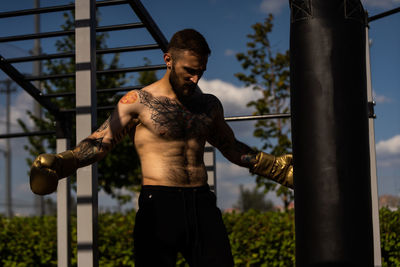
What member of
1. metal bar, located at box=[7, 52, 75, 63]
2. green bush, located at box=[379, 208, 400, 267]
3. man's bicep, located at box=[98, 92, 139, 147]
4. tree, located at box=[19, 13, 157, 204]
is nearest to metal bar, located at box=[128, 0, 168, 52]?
metal bar, located at box=[7, 52, 75, 63]

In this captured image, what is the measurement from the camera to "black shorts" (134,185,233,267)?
2.40m

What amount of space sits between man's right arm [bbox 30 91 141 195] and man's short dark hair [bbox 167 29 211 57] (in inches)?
13.8

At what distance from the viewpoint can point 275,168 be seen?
2.78 m

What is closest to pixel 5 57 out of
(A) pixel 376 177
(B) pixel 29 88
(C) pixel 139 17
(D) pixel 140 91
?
(B) pixel 29 88

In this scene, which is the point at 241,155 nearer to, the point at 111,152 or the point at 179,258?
the point at 179,258

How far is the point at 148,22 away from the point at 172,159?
64.4 inches

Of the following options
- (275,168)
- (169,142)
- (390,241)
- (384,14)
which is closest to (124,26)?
(169,142)

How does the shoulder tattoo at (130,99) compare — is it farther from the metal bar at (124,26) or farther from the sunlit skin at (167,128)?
the metal bar at (124,26)

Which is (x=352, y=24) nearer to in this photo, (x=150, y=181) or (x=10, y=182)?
(x=150, y=181)

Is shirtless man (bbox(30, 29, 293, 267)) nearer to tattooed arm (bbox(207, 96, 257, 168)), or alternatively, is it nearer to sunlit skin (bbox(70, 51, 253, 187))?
sunlit skin (bbox(70, 51, 253, 187))

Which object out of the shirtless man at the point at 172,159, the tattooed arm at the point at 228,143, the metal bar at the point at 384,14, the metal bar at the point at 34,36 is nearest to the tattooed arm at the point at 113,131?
the shirtless man at the point at 172,159

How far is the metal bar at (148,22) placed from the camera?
351 cm

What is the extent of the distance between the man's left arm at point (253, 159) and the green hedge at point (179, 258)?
10.7 feet

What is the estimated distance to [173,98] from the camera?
258 centimetres
